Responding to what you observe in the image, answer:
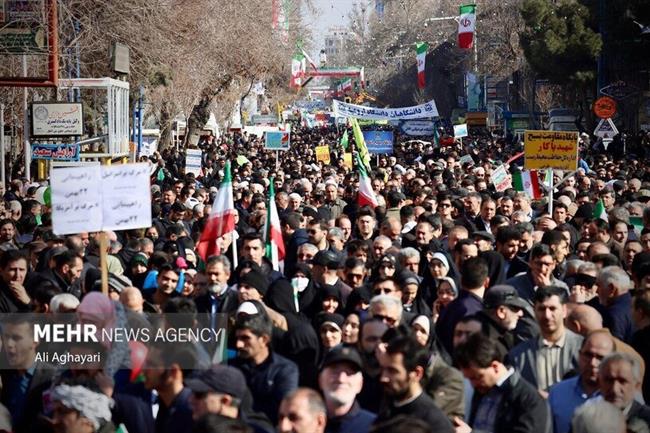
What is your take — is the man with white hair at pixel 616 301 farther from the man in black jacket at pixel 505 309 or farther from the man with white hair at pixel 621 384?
the man with white hair at pixel 621 384

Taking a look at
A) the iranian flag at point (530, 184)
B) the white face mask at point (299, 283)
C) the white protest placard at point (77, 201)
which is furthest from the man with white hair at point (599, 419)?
the iranian flag at point (530, 184)

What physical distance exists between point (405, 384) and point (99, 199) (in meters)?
3.97

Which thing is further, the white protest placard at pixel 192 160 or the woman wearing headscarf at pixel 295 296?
the white protest placard at pixel 192 160

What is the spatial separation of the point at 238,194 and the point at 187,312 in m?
11.3

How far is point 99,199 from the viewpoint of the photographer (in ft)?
29.8

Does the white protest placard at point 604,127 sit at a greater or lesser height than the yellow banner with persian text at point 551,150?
greater

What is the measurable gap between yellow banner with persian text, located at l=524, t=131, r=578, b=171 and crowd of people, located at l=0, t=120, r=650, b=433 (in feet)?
12.2

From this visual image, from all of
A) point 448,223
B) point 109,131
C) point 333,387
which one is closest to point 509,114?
point 109,131

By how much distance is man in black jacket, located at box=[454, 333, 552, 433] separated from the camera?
5820 millimetres

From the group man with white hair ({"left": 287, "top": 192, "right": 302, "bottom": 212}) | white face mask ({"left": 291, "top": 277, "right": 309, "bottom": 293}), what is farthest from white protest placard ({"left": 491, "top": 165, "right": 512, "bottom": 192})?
white face mask ({"left": 291, "top": 277, "right": 309, "bottom": 293})

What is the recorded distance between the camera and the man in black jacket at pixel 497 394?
5.82 meters

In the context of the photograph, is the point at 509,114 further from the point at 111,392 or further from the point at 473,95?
the point at 111,392

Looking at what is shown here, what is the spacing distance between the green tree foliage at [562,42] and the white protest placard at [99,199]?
45.3 meters

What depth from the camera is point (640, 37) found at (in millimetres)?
47500
